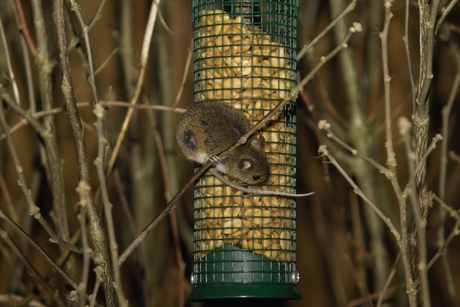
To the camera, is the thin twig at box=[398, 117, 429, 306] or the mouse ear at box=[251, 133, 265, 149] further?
the mouse ear at box=[251, 133, 265, 149]

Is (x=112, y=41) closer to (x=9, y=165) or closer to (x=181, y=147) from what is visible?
(x=9, y=165)

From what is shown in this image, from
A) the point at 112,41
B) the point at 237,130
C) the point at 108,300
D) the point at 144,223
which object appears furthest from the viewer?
the point at 112,41

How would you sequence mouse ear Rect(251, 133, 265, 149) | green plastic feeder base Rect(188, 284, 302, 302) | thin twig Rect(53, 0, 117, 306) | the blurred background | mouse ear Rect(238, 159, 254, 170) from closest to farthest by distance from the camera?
thin twig Rect(53, 0, 117, 306), green plastic feeder base Rect(188, 284, 302, 302), mouse ear Rect(238, 159, 254, 170), mouse ear Rect(251, 133, 265, 149), the blurred background

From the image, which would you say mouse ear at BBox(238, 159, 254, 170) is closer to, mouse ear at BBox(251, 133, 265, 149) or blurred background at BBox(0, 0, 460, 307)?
mouse ear at BBox(251, 133, 265, 149)

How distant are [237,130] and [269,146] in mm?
285

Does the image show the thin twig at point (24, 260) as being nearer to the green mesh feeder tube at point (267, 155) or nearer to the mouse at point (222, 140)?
the green mesh feeder tube at point (267, 155)

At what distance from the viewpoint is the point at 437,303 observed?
7.91m

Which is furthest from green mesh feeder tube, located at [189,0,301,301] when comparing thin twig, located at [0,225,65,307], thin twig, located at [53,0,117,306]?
thin twig, located at [53,0,117,306]

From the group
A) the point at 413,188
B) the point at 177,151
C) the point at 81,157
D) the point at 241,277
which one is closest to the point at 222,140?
the point at 241,277

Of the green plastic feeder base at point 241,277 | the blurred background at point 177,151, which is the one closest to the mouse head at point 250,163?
the green plastic feeder base at point 241,277

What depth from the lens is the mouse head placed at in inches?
169

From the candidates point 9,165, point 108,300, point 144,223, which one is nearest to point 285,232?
point 108,300

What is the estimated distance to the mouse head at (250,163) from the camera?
4301 millimetres

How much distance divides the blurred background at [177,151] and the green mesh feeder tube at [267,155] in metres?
1.06
